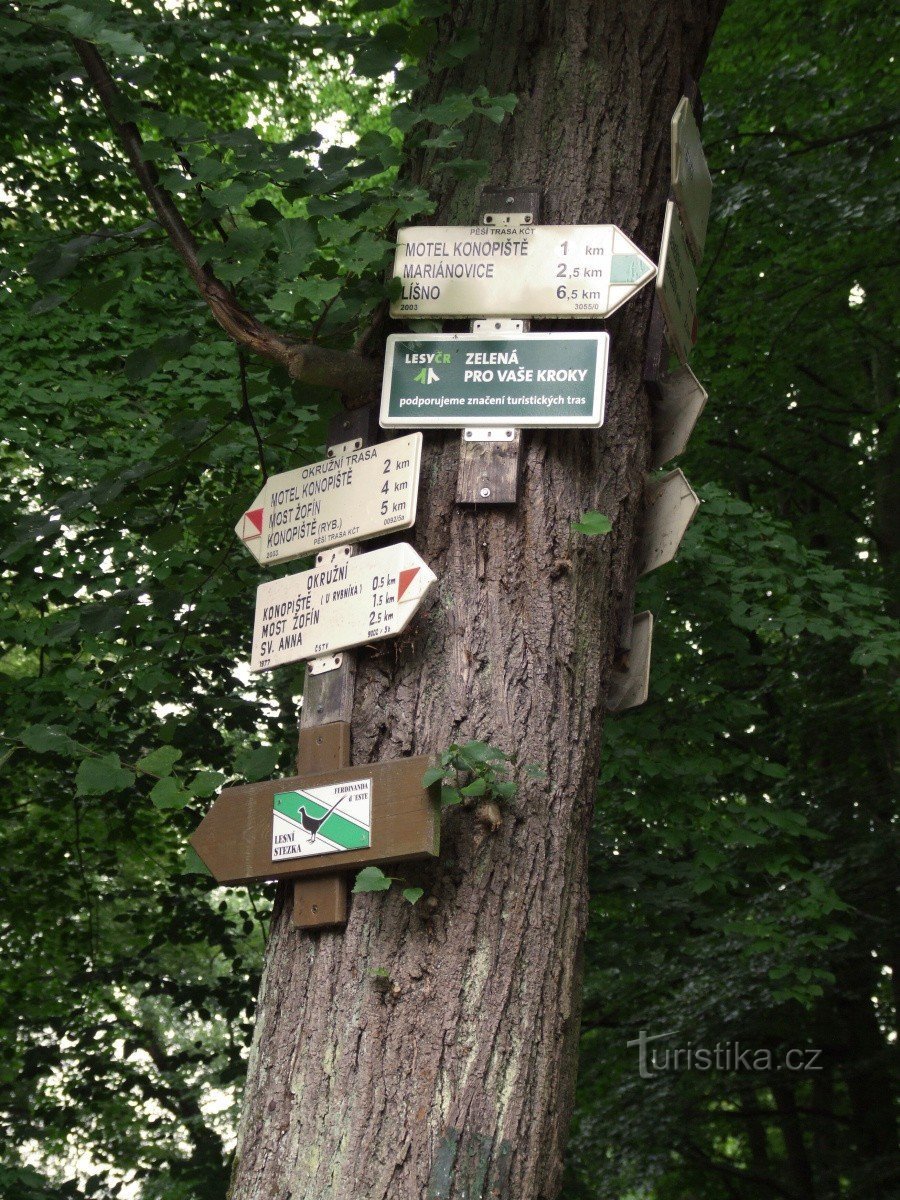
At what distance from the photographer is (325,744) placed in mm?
2328

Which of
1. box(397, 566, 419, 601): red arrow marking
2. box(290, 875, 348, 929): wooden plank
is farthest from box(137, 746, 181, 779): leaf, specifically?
box(397, 566, 419, 601): red arrow marking

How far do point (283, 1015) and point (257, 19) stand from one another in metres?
5.93

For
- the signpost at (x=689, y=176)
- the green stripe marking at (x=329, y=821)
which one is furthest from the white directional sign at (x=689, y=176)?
the green stripe marking at (x=329, y=821)

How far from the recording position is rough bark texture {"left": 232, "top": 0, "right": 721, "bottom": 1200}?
6.62 feet

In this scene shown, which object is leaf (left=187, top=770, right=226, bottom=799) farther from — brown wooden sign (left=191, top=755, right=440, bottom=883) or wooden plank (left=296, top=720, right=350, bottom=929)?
wooden plank (left=296, top=720, right=350, bottom=929)

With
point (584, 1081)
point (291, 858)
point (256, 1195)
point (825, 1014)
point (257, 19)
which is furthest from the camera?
point (825, 1014)

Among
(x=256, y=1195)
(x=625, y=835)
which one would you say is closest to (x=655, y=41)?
(x=256, y=1195)

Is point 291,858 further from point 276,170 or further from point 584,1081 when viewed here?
point 584,1081

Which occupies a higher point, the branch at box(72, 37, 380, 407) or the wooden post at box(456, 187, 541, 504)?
the branch at box(72, 37, 380, 407)

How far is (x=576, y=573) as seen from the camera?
2.40 meters

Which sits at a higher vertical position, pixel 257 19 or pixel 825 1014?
pixel 257 19

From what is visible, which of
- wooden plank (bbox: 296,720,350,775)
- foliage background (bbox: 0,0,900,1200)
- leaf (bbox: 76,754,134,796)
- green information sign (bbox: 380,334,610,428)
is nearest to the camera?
wooden plank (bbox: 296,720,350,775)

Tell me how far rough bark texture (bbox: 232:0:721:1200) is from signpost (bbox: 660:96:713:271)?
5 centimetres

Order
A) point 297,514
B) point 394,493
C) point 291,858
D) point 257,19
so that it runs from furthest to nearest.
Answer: point 257,19
point 297,514
point 394,493
point 291,858
